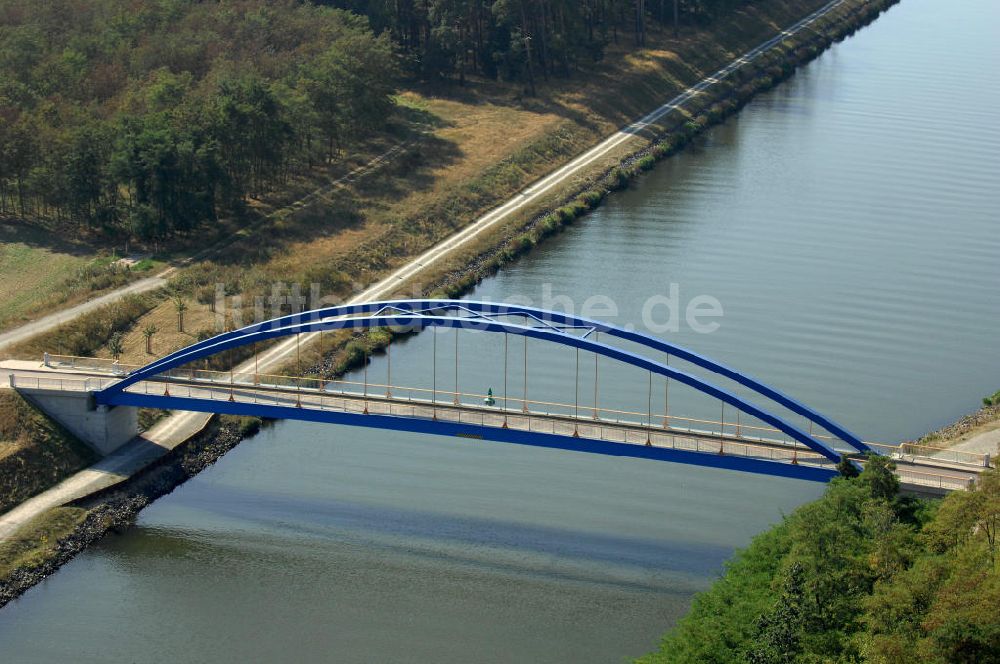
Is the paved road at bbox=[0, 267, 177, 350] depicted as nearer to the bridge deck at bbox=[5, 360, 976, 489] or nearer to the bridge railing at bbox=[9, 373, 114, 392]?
the bridge railing at bbox=[9, 373, 114, 392]

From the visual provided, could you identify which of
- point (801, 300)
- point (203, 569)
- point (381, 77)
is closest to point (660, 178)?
point (381, 77)

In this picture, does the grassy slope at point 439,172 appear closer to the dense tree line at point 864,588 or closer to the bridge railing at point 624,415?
the bridge railing at point 624,415

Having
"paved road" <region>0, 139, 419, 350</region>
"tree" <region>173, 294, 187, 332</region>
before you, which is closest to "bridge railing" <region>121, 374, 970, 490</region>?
"tree" <region>173, 294, 187, 332</region>

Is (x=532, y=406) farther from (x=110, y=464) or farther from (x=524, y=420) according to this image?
(x=110, y=464)

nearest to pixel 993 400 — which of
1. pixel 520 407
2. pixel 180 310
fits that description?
pixel 520 407

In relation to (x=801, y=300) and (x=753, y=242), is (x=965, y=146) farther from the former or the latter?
(x=801, y=300)
